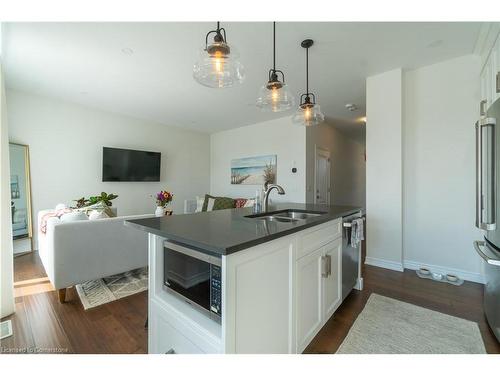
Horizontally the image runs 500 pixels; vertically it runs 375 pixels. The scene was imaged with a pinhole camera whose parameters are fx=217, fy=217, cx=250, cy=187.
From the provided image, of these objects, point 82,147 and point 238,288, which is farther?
point 82,147

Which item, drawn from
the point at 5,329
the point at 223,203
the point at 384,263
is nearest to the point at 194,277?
the point at 5,329

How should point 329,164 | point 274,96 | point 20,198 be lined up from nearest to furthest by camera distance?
point 274,96, point 20,198, point 329,164

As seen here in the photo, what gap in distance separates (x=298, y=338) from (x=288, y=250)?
0.55 meters

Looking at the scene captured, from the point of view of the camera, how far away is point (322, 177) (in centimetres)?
529

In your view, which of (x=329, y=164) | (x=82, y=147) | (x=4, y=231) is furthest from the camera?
(x=329, y=164)

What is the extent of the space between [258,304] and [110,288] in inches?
80.5

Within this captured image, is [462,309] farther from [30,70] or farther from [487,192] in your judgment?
[30,70]

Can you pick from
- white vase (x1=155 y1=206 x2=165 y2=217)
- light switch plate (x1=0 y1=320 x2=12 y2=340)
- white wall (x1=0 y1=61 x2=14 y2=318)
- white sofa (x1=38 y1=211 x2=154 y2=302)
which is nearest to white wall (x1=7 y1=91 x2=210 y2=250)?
white vase (x1=155 y1=206 x2=165 y2=217)

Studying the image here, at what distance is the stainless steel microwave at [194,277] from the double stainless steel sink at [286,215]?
2.22 ft

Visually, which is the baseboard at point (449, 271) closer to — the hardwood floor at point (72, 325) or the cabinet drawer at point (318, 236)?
the cabinet drawer at point (318, 236)

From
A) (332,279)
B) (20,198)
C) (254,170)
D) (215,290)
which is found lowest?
(332,279)

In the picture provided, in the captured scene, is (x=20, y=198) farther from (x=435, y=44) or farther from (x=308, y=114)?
(x=435, y=44)

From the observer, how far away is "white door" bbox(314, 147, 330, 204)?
503 centimetres

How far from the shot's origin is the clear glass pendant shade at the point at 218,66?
4.35 ft
